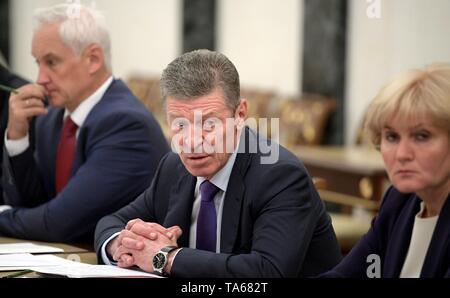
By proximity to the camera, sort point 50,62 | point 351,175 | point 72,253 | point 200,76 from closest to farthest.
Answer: point 200,76 → point 72,253 → point 50,62 → point 351,175

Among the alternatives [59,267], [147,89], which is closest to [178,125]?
[59,267]

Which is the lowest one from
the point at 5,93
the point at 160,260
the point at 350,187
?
the point at 350,187

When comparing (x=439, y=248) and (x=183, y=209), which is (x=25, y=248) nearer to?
(x=183, y=209)

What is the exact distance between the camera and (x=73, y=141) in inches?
121

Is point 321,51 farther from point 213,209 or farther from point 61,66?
point 213,209

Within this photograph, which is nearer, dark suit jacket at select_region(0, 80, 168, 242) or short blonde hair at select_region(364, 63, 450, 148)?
short blonde hair at select_region(364, 63, 450, 148)

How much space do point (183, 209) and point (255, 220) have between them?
0.20 m

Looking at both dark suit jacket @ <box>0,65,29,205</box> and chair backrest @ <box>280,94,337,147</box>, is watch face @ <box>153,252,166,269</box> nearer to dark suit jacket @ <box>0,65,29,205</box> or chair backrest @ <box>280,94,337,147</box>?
dark suit jacket @ <box>0,65,29,205</box>

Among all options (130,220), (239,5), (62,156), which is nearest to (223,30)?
(239,5)

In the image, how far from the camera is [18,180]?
3.08 meters

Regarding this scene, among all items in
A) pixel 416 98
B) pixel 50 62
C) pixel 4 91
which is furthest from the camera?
pixel 4 91

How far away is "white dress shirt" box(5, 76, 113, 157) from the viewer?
119 inches

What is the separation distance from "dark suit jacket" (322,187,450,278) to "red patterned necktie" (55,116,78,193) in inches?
45.1

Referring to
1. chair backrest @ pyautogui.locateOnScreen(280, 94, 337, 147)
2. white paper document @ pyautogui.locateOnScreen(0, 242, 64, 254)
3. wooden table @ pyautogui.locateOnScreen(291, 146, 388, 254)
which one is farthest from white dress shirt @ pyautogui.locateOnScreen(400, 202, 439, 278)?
chair backrest @ pyautogui.locateOnScreen(280, 94, 337, 147)
